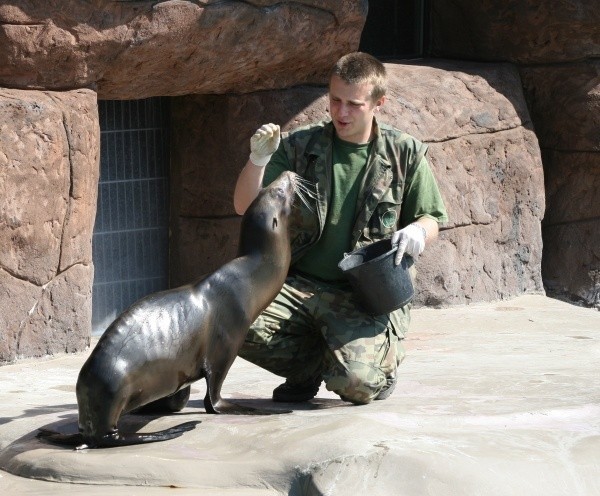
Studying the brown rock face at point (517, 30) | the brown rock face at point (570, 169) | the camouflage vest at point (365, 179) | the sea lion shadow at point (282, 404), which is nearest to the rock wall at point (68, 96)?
the sea lion shadow at point (282, 404)

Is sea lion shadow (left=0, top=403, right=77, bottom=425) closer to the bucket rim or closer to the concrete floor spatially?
the concrete floor

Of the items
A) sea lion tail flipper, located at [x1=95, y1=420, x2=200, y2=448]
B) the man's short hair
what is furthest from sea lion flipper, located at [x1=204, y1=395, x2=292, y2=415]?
the man's short hair

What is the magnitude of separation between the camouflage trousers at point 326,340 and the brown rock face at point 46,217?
159 cm

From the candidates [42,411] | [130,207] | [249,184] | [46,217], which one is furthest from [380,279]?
[130,207]

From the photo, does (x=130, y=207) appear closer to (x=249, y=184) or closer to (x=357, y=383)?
(x=249, y=184)

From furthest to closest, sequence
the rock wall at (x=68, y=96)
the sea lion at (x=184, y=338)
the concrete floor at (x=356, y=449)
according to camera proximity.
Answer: the rock wall at (x=68, y=96) < the sea lion at (x=184, y=338) < the concrete floor at (x=356, y=449)

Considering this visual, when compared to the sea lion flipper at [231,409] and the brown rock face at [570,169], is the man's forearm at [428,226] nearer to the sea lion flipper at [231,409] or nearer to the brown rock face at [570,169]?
the sea lion flipper at [231,409]

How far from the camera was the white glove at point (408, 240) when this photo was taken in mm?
4617

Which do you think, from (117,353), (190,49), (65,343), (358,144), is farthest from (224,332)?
(190,49)

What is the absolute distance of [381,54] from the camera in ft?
28.1

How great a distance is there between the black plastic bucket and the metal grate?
269 centimetres

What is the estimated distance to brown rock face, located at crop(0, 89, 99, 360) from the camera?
19.3ft

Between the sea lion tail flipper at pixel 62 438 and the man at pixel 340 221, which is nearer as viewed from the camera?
the sea lion tail flipper at pixel 62 438

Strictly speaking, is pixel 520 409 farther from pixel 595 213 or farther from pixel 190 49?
pixel 595 213
